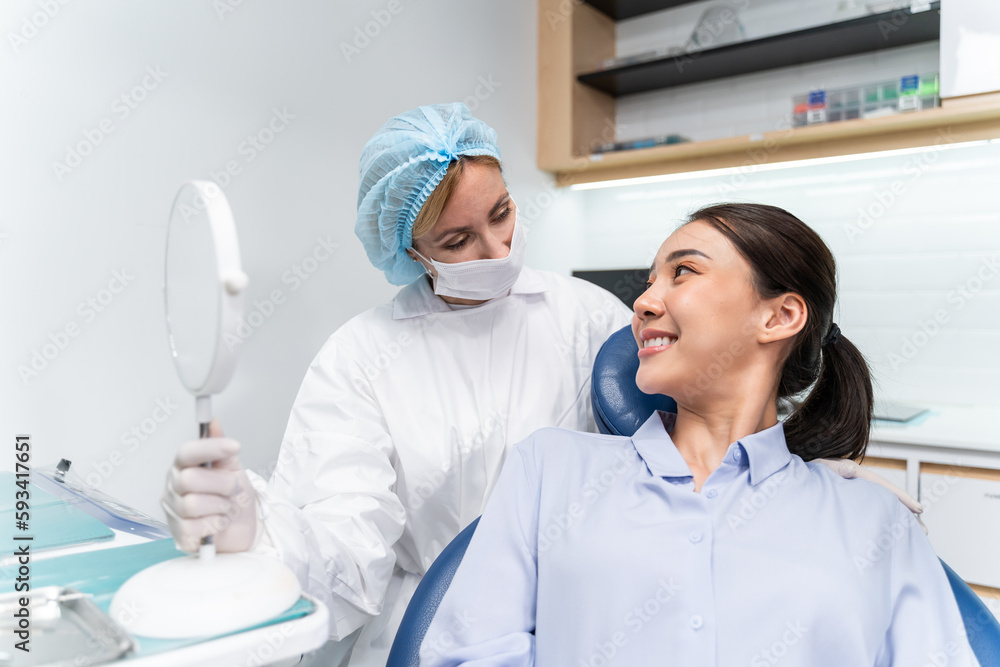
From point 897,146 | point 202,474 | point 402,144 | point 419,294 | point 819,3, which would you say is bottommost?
point 202,474

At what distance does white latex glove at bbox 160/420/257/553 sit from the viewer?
67 cm

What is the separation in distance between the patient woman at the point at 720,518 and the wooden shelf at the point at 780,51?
62.2 inches

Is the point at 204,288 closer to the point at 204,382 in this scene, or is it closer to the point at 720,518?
the point at 204,382

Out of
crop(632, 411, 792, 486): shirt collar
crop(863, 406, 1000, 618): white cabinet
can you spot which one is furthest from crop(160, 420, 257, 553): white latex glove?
crop(863, 406, 1000, 618): white cabinet

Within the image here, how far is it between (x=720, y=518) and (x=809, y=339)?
0.42 metres

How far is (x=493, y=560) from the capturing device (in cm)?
106

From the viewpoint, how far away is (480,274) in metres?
1.38

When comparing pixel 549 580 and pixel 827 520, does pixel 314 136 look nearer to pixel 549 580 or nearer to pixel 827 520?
pixel 549 580

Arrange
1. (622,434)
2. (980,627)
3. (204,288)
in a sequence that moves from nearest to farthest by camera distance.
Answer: (204,288) < (980,627) < (622,434)

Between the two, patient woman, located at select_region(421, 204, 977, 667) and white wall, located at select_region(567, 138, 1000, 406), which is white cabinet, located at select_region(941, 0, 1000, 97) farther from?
patient woman, located at select_region(421, 204, 977, 667)

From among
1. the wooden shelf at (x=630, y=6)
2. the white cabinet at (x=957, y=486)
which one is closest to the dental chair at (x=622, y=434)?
the white cabinet at (x=957, y=486)

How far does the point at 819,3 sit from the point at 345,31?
6.04 feet

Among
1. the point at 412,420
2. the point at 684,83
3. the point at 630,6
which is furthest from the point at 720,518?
the point at 630,6

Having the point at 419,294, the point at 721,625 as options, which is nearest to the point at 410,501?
the point at 419,294
